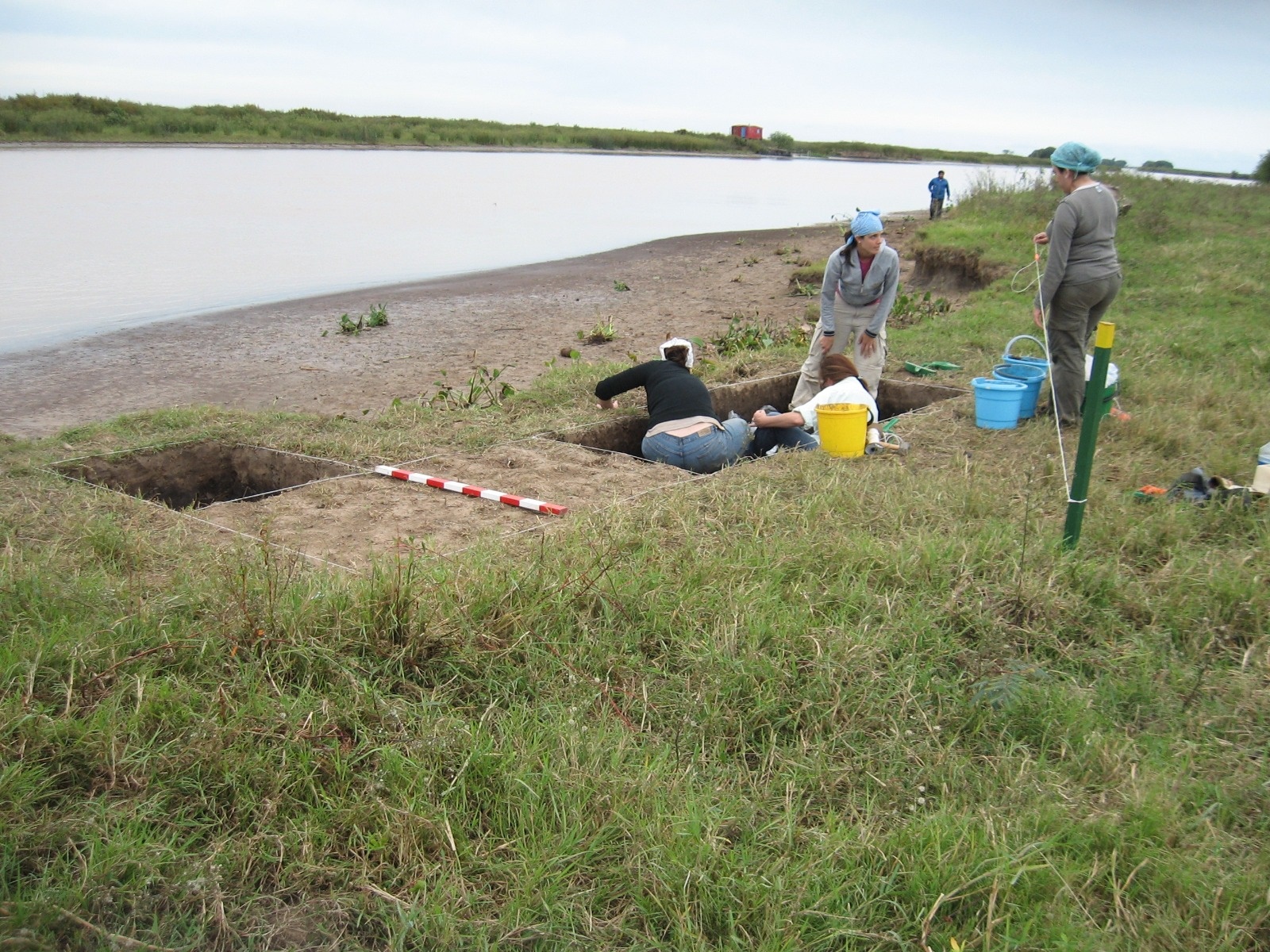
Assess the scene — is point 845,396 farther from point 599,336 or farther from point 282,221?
point 282,221

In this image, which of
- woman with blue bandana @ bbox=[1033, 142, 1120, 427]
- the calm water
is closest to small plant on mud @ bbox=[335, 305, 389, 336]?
the calm water

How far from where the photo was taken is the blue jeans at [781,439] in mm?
7426

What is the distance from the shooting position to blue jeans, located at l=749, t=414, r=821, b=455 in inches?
292

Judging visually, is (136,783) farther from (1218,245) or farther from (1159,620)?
(1218,245)

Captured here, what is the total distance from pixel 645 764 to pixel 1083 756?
144cm

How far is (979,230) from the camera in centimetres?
1792

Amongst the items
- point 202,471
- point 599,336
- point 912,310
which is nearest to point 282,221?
point 599,336

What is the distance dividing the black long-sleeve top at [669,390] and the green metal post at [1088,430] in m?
2.92

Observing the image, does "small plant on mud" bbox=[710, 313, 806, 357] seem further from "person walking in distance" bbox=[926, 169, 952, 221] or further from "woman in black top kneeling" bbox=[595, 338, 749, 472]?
"person walking in distance" bbox=[926, 169, 952, 221]

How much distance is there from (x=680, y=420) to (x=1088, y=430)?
3.07 metres

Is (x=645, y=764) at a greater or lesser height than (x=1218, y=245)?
lesser

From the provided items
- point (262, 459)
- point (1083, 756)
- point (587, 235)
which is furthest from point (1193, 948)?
point (587, 235)

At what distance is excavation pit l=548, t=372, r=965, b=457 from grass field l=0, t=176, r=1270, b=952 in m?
2.60

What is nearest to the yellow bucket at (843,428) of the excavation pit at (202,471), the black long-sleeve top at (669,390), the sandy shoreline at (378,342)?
the black long-sleeve top at (669,390)
